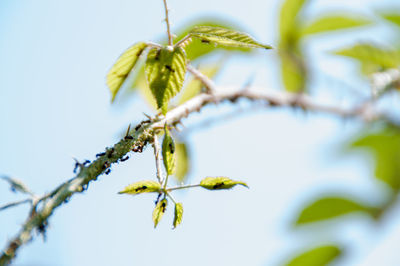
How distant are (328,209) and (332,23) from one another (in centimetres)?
67

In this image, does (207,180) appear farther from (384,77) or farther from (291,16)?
(291,16)

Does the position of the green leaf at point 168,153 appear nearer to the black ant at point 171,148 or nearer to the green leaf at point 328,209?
the black ant at point 171,148

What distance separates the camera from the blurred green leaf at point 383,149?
3.60 ft

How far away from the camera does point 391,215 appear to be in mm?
1033

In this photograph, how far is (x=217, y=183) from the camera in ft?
1.85

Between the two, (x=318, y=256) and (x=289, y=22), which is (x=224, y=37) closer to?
(x=318, y=256)

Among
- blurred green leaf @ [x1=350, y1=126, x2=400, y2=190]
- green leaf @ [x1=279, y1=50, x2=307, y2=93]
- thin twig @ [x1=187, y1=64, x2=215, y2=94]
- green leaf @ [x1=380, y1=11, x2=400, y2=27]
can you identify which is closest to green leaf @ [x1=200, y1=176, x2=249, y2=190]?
thin twig @ [x1=187, y1=64, x2=215, y2=94]

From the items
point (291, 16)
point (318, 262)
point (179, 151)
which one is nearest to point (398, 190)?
point (318, 262)

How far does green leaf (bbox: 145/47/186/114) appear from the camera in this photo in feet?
1.93

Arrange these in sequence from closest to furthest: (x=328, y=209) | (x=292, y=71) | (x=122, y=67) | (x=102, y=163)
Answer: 1. (x=102, y=163)
2. (x=122, y=67)
3. (x=328, y=209)
4. (x=292, y=71)

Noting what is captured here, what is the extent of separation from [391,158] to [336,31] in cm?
52

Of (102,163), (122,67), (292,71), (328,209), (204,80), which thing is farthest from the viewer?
(292,71)

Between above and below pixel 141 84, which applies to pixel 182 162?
below

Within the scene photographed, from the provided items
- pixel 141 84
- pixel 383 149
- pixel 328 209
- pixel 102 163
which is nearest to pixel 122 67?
pixel 102 163
